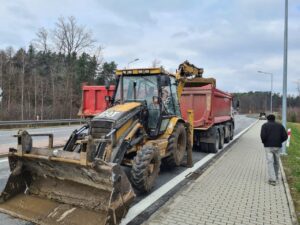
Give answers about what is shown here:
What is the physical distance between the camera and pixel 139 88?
344 inches

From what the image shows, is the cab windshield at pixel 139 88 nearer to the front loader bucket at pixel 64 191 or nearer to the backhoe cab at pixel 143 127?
the backhoe cab at pixel 143 127

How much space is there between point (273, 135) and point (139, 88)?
3.54 m

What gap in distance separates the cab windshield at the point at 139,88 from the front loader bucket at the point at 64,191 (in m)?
3.30

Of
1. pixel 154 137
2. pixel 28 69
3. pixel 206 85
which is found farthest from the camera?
pixel 28 69

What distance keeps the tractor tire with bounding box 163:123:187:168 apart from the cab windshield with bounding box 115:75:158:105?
115 cm

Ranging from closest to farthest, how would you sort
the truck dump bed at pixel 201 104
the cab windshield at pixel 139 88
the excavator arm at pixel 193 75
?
the cab windshield at pixel 139 88 < the excavator arm at pixel 193 75 < the truck dump bed at pixel 201 104

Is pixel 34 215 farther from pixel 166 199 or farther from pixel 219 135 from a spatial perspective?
pixel 219 135

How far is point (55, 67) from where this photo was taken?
56031 mm

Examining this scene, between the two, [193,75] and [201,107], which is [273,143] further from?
[193,75]

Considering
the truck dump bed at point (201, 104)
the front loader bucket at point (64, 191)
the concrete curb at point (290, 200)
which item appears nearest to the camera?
the front loader bucket at point (64, 191)

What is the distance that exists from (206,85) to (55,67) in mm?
46156

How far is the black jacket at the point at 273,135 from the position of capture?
27.7ft

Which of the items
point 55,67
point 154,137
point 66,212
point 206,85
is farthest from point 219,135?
point 55,67

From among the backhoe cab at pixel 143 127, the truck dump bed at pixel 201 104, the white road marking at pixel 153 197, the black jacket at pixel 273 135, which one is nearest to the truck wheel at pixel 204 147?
the truck dump bed at pixel 201 104
